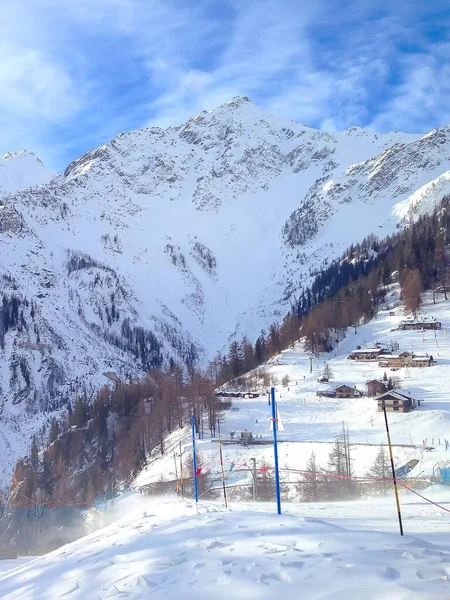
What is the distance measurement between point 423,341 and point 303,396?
22925mm

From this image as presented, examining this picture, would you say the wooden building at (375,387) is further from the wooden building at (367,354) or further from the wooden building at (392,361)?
the wooden building at (367,354)

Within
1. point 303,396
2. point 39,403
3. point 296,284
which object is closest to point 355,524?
point 303,396

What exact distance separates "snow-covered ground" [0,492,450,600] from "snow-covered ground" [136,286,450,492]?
1849cm

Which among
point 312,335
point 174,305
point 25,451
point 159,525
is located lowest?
point 25,451

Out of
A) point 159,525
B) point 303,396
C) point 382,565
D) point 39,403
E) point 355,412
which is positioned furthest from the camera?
point 39,403

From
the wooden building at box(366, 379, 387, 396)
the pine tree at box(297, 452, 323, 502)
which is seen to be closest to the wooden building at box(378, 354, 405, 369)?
the wooden building at box(366, 379, 387, 396)

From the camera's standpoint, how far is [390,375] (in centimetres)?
5962

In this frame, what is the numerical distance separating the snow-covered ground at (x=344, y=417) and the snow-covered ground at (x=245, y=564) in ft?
60.7

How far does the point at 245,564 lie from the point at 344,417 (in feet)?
142

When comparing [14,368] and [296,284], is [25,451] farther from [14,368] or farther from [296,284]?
[296,284]

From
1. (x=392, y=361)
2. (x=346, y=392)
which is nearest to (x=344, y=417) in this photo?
(x=346, y=392)

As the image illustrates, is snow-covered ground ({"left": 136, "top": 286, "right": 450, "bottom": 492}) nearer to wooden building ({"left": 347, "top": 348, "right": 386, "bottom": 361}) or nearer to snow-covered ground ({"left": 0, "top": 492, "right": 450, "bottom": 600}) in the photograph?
wooden building ({"left": 347, "top": 348, "right": 386, "bottom": 361})

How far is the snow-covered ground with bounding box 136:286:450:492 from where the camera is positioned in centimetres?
3703

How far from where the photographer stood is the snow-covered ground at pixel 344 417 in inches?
1458
